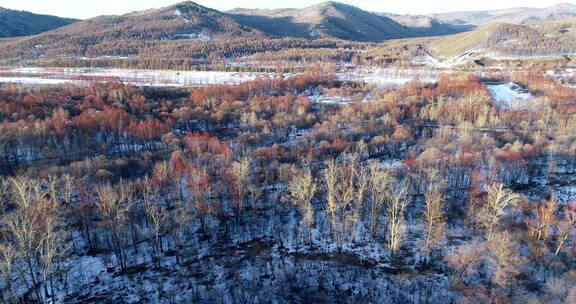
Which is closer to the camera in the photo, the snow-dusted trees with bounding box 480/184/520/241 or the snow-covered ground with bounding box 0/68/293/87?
the snow-dusted trees with bounding box 480/184/520/241

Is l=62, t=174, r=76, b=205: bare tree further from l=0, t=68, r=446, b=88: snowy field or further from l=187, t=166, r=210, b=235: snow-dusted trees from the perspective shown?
l=0, t=68, r=446, b=88: snowy field

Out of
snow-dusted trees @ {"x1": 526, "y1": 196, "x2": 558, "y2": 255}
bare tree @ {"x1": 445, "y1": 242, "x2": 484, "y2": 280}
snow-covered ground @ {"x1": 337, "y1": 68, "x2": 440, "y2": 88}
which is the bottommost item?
bare tree @ {"x1": 445, "y1": 242, "x2": 484, "y2": 280}

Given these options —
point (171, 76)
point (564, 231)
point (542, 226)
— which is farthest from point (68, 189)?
point (171, 76)

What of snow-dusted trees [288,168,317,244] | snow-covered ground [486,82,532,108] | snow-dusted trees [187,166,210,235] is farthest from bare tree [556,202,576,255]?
snow-covered ground [486,82,532,108]

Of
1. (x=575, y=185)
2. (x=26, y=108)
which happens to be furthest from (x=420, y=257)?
(x=26, y=108)

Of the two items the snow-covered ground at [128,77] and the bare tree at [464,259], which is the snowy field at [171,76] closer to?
the snow-covered ground at [128,77]

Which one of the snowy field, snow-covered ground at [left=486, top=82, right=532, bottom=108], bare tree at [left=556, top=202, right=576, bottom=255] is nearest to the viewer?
bare tree at [left=556, top=202, right=576, bottom=255]

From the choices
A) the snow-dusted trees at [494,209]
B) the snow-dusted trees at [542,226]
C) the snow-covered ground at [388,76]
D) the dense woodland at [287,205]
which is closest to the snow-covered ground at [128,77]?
the snow-covered ground at [388,76]

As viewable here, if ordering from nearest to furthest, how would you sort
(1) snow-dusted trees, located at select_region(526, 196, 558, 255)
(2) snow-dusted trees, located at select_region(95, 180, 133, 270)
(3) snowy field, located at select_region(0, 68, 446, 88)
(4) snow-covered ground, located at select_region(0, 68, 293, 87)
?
(2) snow-dusted trees, located at select_region(95, 180, 133, 270)
(1) snow-dusted trees, located at select_region(526, 196, 558, 255)
(4) snow-covered ground, located at select_region(0, 68, 293, 87)
(3) snowy field, located at select_region(0, 68, 446, 88)
